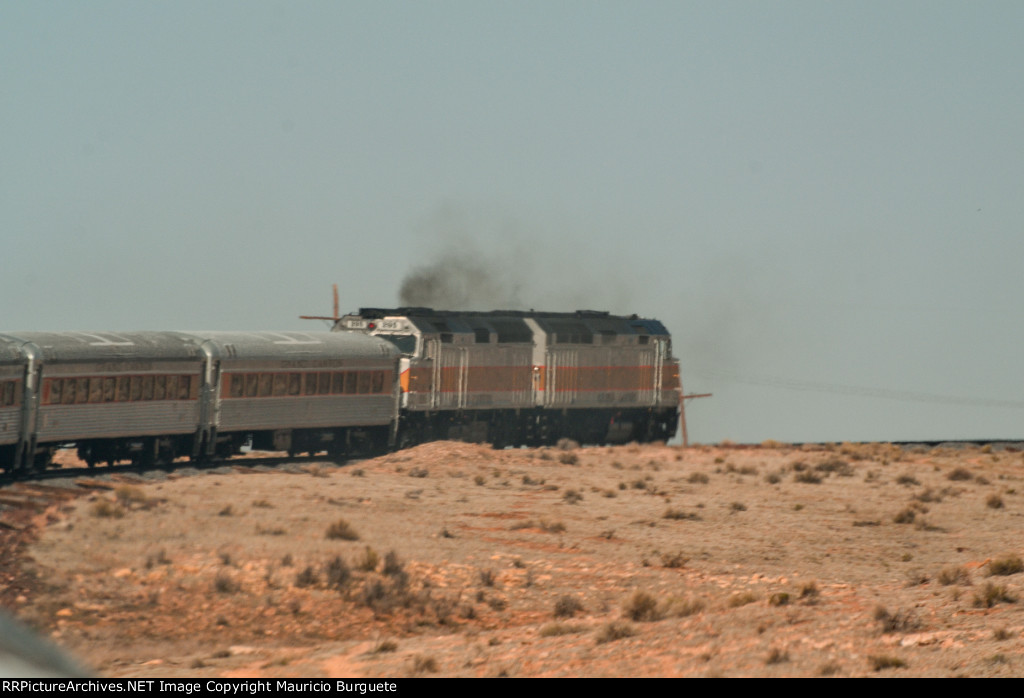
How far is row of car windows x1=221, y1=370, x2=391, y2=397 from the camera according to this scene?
34.8 m

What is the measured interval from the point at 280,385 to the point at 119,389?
19.4 feet

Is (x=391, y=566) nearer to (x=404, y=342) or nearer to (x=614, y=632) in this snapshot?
(x=614, y=632)

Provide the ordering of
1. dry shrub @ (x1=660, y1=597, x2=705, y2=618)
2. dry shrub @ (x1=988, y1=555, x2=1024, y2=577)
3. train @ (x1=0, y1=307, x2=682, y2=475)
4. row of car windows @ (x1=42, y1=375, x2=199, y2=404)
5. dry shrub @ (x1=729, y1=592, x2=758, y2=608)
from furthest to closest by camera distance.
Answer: train @ (x1=0, y1=307, x2=682, y2=475) → row of car windows @ (x1=42, y1=375, x2=199, y2=404) → dry shrub @ (x1=988, y1=555, x2=1024, y2=577) → dry shrub @ (x1=729, y1=592, x2=758, y2=608) → dry shrub @ (x1=660, y1=597, x2=705, y2=618)

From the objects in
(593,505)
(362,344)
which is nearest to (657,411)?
(362,344)

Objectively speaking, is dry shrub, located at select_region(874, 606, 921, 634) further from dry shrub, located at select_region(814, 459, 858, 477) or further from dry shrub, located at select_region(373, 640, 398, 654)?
dry shrub, located at select_region(814, 459, 858, 477)

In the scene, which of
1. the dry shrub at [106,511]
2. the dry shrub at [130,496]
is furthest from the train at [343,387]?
the dry shrub at [106,511]

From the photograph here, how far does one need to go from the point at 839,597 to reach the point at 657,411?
32.2m

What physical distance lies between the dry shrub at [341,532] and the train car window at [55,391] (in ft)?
29.2

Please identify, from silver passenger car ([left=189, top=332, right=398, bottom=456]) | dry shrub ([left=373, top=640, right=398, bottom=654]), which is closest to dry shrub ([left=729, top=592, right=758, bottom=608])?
dry shrub ([left=373, top=640, right=398, bottom=654])

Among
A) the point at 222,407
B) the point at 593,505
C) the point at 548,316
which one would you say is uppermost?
the point at 548,316

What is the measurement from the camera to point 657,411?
2037 inches

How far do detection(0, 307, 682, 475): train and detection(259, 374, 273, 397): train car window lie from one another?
0.05 m

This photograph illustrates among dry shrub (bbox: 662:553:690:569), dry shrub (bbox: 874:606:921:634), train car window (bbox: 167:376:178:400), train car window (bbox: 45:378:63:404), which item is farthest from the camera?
train car window (bbox: 167:376:178:400)
